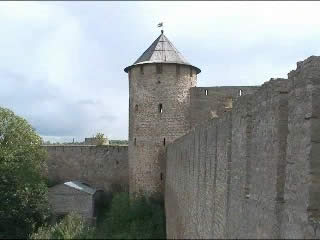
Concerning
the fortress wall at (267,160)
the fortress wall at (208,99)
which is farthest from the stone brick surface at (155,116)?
the fortress wall at (267,160)

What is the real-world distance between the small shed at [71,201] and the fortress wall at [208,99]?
22.7 ft

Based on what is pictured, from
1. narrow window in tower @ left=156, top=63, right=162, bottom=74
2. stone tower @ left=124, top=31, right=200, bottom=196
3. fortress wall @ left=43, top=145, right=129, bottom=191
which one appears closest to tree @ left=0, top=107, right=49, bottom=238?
fortress wall @ left=43, top=145, right=129, bottom=191

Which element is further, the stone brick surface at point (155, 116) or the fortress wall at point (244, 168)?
the stone brick surface at point (155, 116)

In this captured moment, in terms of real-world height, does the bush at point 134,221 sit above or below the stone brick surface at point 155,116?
below

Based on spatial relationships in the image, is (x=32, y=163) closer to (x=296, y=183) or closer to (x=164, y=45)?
(x=164, y=45)

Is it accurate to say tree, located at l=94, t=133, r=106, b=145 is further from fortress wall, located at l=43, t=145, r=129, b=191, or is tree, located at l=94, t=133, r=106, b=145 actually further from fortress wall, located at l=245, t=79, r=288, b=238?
fortress wall, located at l=245, t=79, r=288, b=238

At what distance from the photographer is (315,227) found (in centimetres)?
417

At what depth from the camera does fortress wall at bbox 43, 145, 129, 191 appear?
92.3 ft

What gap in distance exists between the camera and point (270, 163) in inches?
205

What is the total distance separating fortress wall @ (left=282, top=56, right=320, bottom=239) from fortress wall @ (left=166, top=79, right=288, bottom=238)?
0.74ft

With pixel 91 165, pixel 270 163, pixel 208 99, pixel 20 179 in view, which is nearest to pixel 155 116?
pixel 208 99

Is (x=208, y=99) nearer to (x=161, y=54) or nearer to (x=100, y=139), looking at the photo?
(x=161, y=54)

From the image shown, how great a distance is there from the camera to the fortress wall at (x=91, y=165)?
2814 centimetres

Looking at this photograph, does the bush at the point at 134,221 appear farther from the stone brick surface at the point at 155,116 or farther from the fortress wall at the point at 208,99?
the fortress wall at the point at 208,99
